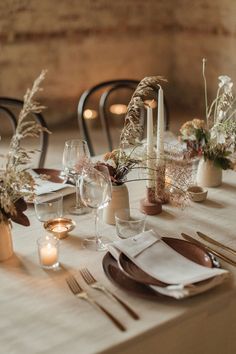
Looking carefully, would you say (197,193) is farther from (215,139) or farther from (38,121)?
Result: (38,121)

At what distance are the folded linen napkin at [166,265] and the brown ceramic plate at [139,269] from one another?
15mm

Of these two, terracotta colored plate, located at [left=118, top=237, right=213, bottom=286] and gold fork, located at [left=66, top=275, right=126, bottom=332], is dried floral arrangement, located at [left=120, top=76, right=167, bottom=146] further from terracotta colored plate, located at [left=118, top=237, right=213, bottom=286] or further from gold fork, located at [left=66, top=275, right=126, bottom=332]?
gold fork, located at [left=66, top=275, right=126, bottom=332]

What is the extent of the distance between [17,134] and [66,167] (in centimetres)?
56

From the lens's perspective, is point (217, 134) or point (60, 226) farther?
point (217, 134)

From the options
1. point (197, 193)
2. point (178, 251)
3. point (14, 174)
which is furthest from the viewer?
point (197, 193)

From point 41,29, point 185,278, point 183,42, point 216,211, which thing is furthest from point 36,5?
point 185,278

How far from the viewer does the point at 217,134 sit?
1768mm

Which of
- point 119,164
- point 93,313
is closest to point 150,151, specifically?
point 119,164

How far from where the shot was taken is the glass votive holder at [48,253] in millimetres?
1289

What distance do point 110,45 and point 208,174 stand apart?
315cm

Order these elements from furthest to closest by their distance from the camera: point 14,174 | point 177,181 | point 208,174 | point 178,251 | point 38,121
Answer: point 38,121, point 208,174, point 177,181, point 178,251, point 14,174

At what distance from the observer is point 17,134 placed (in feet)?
3.93

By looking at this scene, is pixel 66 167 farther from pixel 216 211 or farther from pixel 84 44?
pixel 84 44

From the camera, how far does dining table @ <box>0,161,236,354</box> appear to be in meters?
1.04
